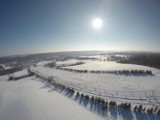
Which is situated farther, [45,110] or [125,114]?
[45,110]

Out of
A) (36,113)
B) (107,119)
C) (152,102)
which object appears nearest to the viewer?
(107,119)

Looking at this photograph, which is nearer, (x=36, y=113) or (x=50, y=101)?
(x=36, y=113)

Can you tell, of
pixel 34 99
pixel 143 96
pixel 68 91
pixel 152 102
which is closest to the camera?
pixel 152 102

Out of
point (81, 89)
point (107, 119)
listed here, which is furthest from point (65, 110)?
point (81, 89)

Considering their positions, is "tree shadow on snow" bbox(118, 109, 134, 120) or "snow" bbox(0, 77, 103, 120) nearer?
"tree shadow on snow" bbox(118, 109, 134, 120)

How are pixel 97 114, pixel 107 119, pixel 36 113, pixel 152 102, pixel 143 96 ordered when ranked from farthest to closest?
pixel 143 96 → pixel 152 102 → pixel 36 113 → pixel 97 114 → pixel 107 119

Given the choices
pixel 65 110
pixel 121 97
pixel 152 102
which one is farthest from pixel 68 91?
pixel 152 102

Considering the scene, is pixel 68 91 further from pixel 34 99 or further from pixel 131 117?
pixel 131 117

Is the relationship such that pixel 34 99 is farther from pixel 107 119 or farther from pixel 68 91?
pixel 107 119

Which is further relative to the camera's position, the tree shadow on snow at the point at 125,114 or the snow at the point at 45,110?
the snow at the point at 45,110
